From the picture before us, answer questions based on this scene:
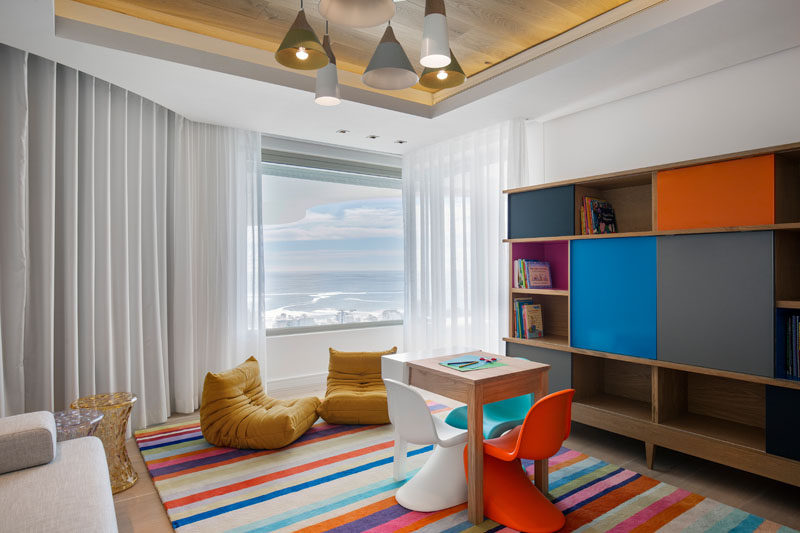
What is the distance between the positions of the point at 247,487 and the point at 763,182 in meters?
3.17

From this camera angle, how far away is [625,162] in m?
3.54

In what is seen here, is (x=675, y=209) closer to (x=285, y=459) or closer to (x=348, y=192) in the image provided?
(x=285, y=459)

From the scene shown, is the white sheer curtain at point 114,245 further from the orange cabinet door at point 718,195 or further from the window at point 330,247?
the orange cabinet door at point 718,195

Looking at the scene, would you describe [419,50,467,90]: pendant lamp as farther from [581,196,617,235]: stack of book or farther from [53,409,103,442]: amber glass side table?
[53,409,103,442]: amber glass side table

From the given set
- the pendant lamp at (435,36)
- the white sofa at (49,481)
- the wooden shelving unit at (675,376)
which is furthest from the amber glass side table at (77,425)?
the wooden shelving unit at (675,376)

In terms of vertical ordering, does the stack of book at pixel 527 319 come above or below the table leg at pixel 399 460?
above

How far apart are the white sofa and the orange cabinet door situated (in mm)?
3074

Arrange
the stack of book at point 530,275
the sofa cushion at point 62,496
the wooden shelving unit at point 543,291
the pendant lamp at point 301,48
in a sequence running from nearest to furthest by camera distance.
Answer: the sofa cushion at point 62,496 → the pendant lamp at point 301,48 → the wooden shelving unit at point 543,291 → the stack of book at point 530,275

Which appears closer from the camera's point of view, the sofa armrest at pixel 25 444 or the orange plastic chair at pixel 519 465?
the sofa armrest at pixel 25 444

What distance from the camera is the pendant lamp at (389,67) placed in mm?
2031

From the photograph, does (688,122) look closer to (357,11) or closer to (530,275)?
(530,275)

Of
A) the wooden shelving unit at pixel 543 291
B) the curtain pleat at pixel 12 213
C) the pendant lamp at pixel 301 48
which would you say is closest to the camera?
the pendant lamp at pixel 301 48

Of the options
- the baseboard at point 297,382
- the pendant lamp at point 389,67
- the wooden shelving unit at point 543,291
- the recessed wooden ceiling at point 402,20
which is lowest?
the baseboard at point 297,382

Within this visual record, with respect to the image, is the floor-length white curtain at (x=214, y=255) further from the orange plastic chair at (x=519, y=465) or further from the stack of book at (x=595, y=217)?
the stack of book at (x=595, y=217)
